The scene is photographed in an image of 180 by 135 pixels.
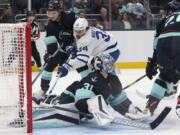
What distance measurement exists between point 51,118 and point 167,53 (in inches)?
39.5

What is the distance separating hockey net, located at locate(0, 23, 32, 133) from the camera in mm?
3576

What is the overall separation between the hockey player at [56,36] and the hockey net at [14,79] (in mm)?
852

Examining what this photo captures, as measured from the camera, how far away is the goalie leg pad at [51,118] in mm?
3760

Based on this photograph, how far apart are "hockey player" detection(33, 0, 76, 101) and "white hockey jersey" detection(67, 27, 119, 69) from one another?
555 millimetres

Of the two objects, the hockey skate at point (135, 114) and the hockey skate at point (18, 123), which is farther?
the hockey skate at point (135, 114)

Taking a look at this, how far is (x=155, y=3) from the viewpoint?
28.5ft

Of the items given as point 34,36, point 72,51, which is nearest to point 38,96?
point 72,51

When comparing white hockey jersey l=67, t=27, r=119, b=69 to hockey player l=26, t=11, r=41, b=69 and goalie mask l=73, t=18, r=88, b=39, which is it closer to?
goalie mask l=73, t=18, r=88, b=39

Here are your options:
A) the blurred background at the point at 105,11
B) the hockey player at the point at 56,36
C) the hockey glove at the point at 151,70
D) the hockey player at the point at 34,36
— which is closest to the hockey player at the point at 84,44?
the hockey glove at the point at 151,70

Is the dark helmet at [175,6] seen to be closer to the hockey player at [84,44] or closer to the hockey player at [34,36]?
the hockey player at [84,44]

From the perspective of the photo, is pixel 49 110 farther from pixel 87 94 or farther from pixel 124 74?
pixel 124 74

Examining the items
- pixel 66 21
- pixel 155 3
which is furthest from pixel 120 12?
pixel 66 21

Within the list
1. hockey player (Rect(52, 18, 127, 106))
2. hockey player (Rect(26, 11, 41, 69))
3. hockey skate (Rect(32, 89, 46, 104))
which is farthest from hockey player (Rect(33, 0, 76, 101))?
hockey player (Rect(26, 11, 41, 69))

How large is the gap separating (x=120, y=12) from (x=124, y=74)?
170 cm
